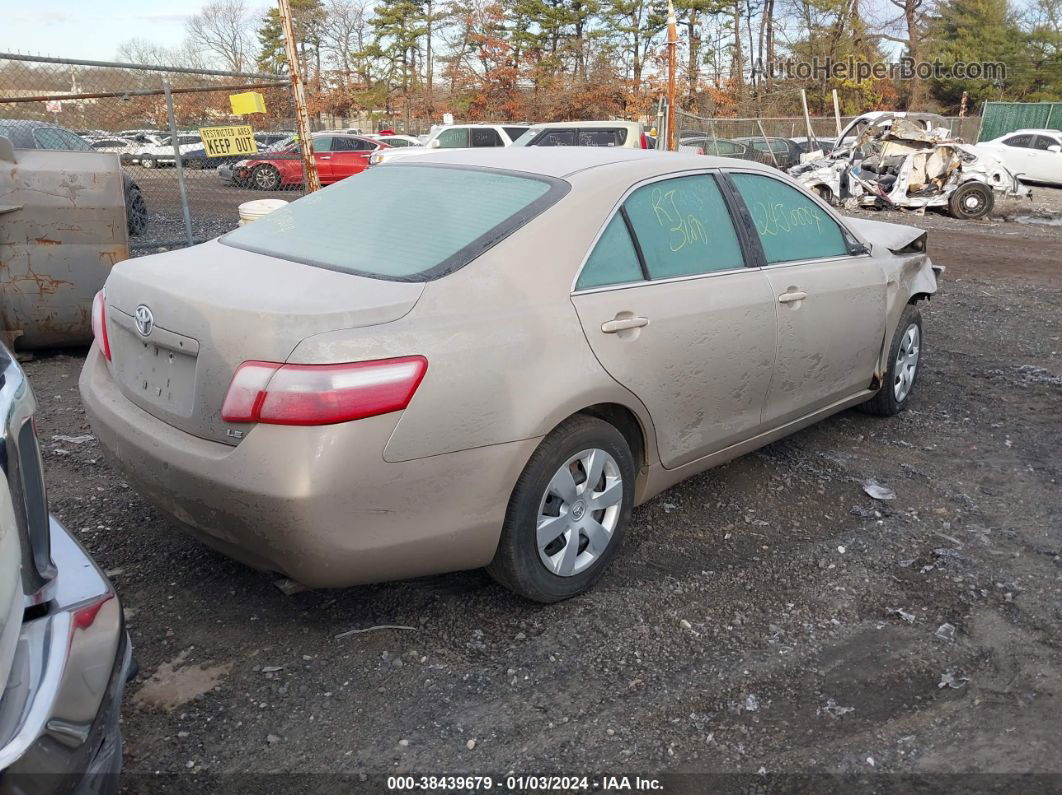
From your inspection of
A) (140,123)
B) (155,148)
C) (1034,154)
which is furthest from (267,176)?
(1034,154)

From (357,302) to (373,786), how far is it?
1.39 metres

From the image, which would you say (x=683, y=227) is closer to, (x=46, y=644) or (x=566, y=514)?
(x=566, y=514)

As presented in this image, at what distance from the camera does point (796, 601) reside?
338 centimetres

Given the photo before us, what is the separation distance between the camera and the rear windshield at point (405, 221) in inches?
121

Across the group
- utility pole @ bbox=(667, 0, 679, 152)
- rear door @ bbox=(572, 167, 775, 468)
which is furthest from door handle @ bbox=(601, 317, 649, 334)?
utility pole @ bbox=(667, 0, 679, 152)

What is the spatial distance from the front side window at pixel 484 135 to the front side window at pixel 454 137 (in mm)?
172

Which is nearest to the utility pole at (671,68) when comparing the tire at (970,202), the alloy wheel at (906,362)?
the tire at (970,202)

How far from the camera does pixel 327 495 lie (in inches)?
100

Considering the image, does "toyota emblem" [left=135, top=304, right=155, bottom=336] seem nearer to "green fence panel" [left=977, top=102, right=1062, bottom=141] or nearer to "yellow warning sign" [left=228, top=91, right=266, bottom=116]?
"yellow warning sign" [left=228, top=91, right=266, bottom=116]

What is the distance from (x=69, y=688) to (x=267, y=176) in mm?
16378

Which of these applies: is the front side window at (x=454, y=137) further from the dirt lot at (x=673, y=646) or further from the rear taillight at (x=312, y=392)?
the rear taillight at (x=312, y=392)

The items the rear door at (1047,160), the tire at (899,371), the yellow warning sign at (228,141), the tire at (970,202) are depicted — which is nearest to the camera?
the tire at (899,371)

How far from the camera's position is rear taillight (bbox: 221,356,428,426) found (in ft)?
8.22

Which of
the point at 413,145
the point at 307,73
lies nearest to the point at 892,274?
the point at 413,145
